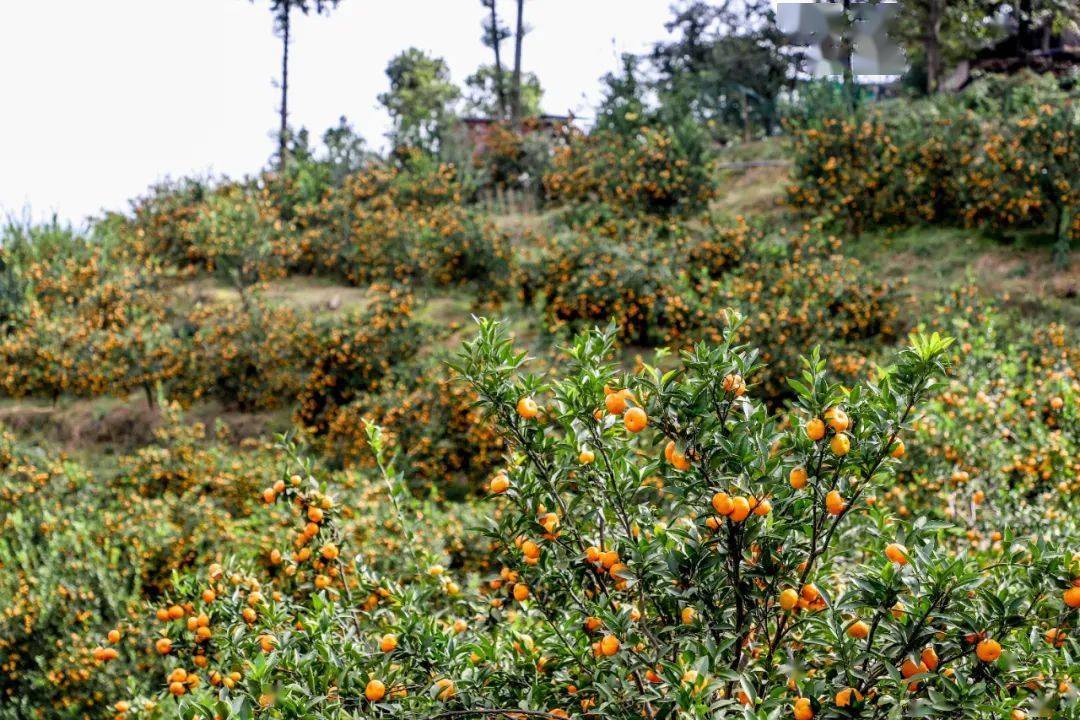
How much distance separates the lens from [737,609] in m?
2.34

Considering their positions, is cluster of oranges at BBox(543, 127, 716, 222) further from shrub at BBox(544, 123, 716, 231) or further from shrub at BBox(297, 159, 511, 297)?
shrub at BBox(297, 159, 511, 297)

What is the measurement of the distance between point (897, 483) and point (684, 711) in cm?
425

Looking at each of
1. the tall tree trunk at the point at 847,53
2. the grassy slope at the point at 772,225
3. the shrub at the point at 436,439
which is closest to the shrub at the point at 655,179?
the grassy slope at the point at 772,225

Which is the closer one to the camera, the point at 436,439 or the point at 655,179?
the point at 436,439

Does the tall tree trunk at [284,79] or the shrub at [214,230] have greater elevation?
the tall tree trunk at [284,79]

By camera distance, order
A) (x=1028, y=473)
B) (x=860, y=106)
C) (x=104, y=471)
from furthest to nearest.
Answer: (x=860, y=106), (x=104, y=471), (x=1028, y=473)

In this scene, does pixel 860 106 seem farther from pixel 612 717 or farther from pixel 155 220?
pixel 155 220

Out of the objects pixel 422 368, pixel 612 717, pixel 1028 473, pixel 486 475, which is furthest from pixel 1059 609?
pixel 422 368

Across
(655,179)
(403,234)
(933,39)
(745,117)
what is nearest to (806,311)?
(655,179)

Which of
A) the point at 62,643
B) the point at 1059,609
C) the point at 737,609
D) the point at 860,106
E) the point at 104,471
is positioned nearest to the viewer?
the point at 1059,609

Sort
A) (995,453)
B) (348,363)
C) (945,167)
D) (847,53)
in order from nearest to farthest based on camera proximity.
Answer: (995,453)
(348,363)
(945,167)
(847,53)

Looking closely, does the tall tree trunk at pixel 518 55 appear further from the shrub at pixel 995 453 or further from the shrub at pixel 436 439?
the shrub at pixel 995 453

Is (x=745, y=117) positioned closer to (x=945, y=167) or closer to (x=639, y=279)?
(x=945, y=167)

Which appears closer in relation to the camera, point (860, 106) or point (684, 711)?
point (684, 711)
